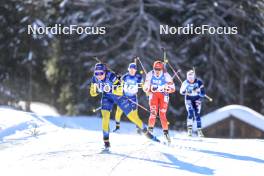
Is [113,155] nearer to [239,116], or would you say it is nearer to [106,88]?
[106,88]

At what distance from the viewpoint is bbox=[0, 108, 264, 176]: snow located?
32.8 feet

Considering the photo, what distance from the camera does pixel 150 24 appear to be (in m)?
27.2

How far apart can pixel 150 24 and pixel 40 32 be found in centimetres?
548

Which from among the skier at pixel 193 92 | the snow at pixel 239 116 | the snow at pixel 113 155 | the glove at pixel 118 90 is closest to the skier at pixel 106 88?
the glove at pixel 118 90

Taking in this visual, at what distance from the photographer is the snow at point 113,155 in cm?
1001

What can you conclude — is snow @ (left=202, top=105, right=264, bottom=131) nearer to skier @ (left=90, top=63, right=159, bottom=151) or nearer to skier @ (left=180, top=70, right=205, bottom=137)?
skier @ (left=180, top=70, right=205, bottom=137)

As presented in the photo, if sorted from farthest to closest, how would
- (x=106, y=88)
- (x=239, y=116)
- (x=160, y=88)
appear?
(x=239, y=116) < (x=160, y=88) < (x=106, y=88)

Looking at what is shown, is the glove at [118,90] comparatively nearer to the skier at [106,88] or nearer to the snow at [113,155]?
the skier at [106,88]

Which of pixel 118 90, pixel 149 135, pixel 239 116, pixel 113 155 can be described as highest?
pixel 118 90

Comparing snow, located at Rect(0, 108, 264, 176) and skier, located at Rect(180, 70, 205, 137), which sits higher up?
skier, located at Rect(180, 70, 205, 137)

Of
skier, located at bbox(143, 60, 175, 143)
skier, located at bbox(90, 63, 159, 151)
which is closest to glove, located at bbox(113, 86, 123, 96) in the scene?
skier, located at bbox(90, 63, 159, 151)

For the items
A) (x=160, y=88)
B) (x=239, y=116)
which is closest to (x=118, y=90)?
(x=160, y=88)

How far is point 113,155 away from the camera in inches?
443

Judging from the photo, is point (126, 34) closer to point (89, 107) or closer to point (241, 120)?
point (89, 107)
